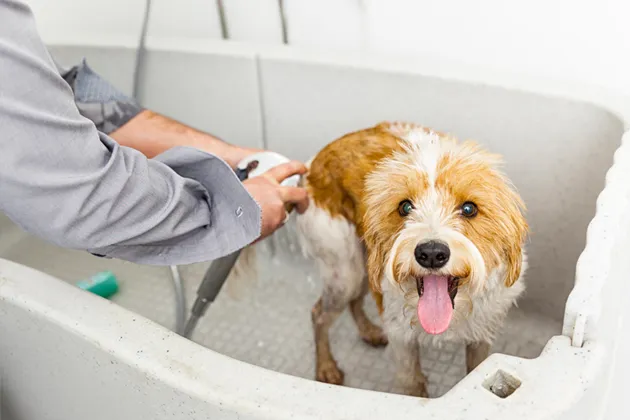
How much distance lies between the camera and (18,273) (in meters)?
1.14

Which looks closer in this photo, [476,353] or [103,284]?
[476,353]

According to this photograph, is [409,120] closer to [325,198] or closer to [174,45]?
[325,198]

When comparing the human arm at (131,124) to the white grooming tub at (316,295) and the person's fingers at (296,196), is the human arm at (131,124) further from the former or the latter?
the white grooming tub at (316,295)

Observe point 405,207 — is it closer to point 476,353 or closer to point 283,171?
point 283,171

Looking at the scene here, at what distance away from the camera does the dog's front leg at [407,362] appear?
140cm

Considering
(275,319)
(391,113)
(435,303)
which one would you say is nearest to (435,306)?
(435,303)

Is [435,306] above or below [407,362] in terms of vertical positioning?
above

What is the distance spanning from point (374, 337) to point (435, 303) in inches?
24.3

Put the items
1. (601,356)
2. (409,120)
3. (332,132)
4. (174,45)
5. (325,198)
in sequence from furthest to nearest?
(174,45), (332,132), (409,120), (325,198), (601,356)

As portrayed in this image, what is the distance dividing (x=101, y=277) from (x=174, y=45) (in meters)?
0.70

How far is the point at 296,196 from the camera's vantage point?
4.51 feet

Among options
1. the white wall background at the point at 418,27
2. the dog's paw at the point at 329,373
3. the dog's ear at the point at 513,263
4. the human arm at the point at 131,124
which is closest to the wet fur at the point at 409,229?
the dog's ear at the point at 513,263

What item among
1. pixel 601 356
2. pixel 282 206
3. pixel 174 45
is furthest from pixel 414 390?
pixel 174 45

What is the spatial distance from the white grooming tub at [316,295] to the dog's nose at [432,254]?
0.63ft
